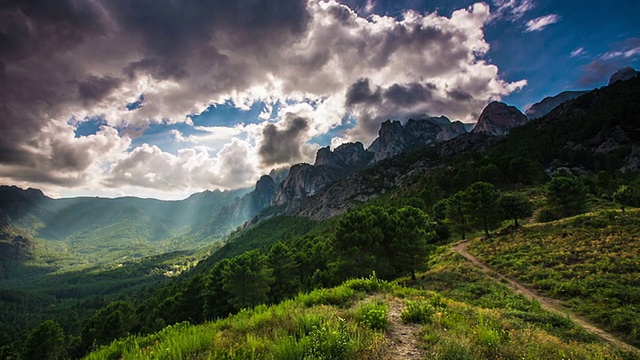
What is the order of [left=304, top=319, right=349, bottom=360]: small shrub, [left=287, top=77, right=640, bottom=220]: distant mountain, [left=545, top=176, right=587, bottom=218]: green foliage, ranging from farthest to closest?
[left=287, top=77, right=640, bottom=220]: distant mountain < [left=545, top=176, right=587, bottom=218]: green foliage < [left=304, top=319, right=349, bottom=360]: small shrub

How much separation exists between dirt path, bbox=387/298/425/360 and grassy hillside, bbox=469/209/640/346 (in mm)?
12803

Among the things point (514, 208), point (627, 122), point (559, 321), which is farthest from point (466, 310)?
point (627, 122)

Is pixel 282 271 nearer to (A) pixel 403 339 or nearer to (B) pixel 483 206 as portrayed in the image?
(B) pixel 483 206

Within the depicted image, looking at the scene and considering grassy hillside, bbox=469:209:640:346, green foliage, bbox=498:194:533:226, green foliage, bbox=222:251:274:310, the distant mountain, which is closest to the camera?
grassy hillside, bbox=469:209:640:346

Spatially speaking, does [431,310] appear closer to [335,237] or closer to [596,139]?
[335,237]

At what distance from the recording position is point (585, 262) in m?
24.2

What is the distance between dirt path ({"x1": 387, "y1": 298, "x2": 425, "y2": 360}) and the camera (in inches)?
223

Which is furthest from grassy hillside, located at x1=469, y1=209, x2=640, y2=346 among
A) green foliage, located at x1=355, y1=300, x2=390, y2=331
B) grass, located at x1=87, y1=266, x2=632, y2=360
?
green foliage, located at x1=355, y1=300, x2=390, y2=331

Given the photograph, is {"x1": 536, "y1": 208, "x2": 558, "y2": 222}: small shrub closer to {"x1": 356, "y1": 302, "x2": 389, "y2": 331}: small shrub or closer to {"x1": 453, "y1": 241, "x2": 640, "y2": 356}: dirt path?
{"x1": 453, "y1": 241, "x2": 640, "y2": 356}: dirt path

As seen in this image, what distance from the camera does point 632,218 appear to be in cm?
3262

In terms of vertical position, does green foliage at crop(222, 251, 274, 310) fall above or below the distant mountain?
below

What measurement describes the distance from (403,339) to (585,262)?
29.1 meters

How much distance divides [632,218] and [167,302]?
85251mm

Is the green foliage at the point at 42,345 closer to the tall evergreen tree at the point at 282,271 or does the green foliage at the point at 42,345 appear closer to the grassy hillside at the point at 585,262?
the tall evergreen tree at the point at 282,271
